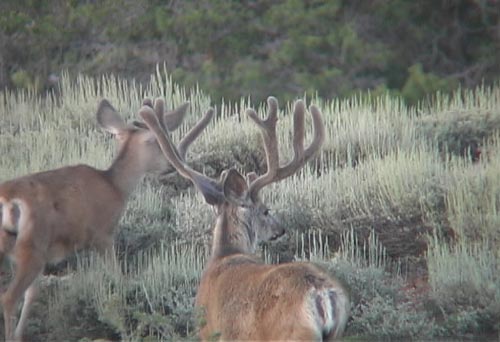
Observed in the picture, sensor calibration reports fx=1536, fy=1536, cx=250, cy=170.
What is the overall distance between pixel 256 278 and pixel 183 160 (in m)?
2.25

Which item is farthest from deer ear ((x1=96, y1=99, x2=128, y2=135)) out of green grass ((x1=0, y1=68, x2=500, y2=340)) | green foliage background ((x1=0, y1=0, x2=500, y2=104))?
green foliage background ((x1=0, y1=0, x2=500, y2=104))

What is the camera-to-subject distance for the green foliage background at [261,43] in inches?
907

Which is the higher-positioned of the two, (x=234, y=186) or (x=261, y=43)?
(x=261, y=43)

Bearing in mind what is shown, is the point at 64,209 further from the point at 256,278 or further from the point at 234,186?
the point at 256,278

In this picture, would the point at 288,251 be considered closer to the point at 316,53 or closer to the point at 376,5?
the point at 316,53

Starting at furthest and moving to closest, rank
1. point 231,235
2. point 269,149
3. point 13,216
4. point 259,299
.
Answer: point 13,216, point 269,149, point 231,235, point 259,299

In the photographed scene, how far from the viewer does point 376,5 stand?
80.5 ft

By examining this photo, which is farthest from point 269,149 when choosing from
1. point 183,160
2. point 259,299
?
point 259,299

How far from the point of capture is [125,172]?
12.4m

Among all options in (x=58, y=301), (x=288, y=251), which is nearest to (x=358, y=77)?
(x=288, y=251)

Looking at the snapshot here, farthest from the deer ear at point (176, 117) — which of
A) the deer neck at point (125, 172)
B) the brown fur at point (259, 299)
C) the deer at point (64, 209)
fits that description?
the brown fur at point (259, 299)

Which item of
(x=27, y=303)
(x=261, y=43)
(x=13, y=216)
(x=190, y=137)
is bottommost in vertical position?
(x=27, y=303)

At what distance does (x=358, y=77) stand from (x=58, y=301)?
1226 centimetres

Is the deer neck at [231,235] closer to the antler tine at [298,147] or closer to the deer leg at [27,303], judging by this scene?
the antler tine at [298,147]
